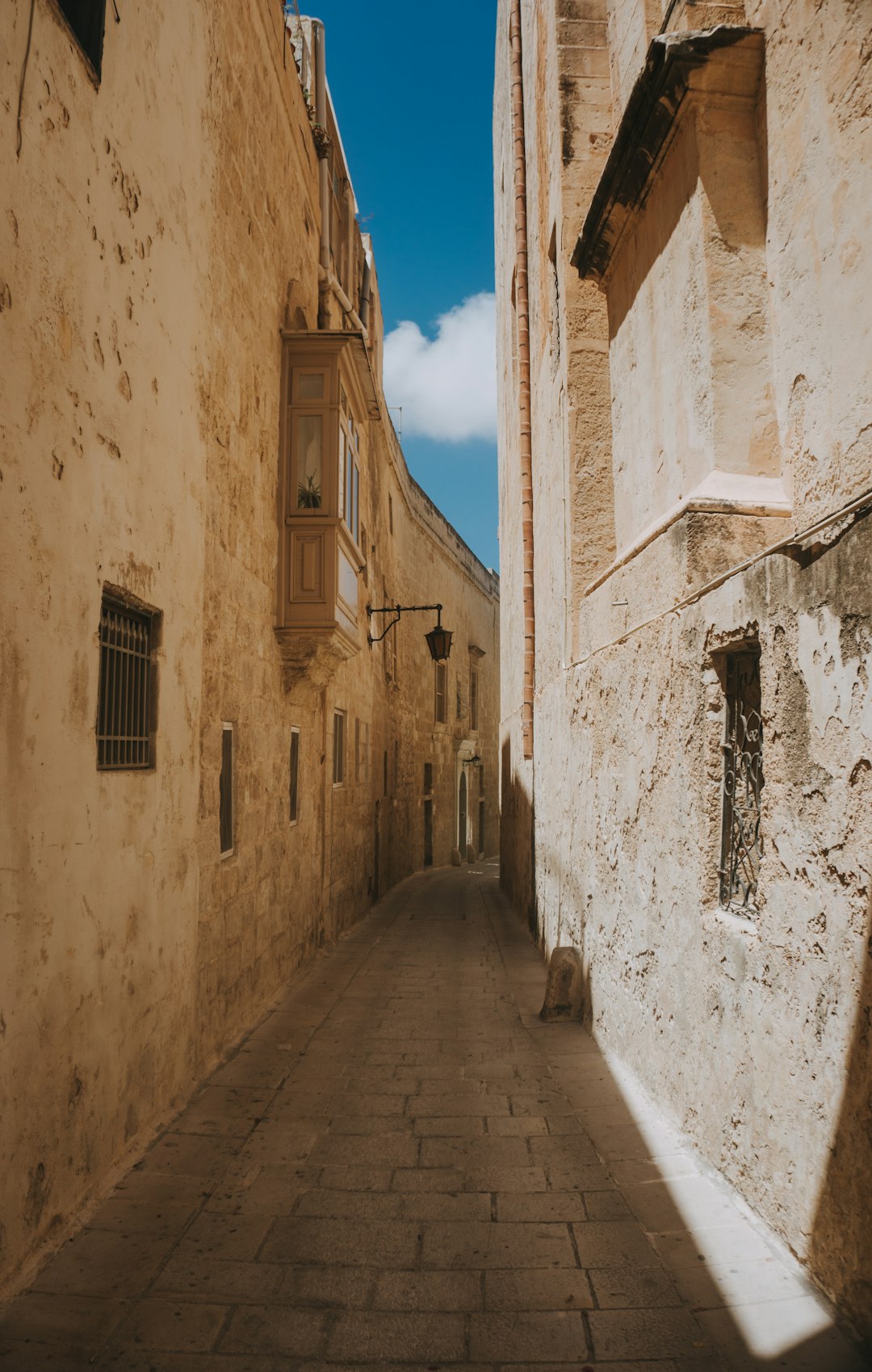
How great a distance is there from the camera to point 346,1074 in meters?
5.35

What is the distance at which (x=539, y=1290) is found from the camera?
3012mm

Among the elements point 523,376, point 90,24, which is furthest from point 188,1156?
point 523,376

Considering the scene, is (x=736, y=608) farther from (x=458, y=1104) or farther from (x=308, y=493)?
(x=308, y=493)

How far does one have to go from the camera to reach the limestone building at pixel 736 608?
2768 millimetres

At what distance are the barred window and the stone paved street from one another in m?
1.80

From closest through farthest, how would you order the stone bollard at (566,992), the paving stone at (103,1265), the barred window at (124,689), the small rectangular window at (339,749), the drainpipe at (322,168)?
the paving stone at (103,1265) → the barred window at (124,689) → the stone bollard at (566,992) → the drainpipe at (322,168) → the small rectangular window at (339,749)

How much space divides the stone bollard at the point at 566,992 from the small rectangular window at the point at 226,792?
2401 mm

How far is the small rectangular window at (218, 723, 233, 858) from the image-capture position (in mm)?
6137

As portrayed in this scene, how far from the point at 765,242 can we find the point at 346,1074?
4.84 metres

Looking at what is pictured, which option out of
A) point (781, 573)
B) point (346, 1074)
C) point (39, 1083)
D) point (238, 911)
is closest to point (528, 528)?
point (238, 911)

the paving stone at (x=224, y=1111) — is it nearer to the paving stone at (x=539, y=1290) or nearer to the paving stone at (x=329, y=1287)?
the paving stone at (x=329, y=1287)

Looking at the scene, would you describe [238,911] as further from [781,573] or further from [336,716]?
[336,716]

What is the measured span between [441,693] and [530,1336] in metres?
21.9

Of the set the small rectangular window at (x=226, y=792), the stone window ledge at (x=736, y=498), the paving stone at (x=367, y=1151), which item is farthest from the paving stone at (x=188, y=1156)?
the stone window ledge at (x=736, y=498)
